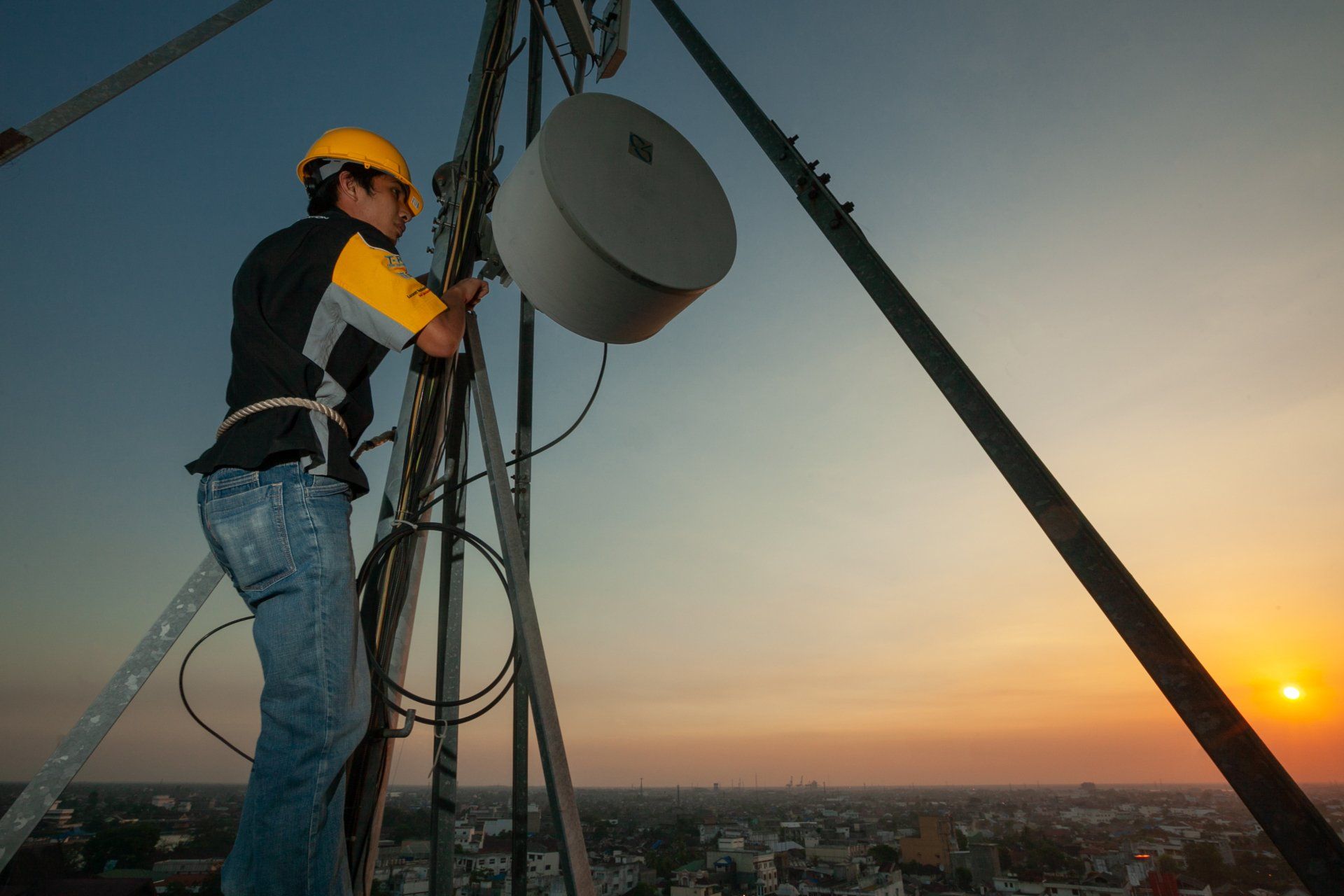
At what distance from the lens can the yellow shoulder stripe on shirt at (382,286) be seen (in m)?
1.48

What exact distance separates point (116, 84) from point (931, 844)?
30.3 feet

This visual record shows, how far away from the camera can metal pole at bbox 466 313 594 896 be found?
129 centimetres

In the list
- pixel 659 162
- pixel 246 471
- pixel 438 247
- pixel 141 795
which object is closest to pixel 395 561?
pixel 246 471

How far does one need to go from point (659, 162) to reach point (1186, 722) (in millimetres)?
1864

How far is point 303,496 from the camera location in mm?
1327

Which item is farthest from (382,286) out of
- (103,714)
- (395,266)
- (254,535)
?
(103,714)

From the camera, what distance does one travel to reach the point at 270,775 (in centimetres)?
117

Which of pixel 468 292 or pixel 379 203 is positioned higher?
pixel 379 203

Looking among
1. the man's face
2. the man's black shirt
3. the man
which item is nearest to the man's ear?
the man's face

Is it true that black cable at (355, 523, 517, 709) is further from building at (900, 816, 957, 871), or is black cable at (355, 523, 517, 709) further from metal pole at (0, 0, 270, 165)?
building at (900, 816, 957, 871)

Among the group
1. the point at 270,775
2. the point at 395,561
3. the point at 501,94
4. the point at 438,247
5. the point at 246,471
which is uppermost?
the point at 501,94

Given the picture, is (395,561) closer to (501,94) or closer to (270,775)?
(270,775)

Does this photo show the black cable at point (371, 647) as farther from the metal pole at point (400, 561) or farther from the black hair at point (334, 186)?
the black hair at point (334, 186)

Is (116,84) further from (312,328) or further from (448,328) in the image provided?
(448,328)
